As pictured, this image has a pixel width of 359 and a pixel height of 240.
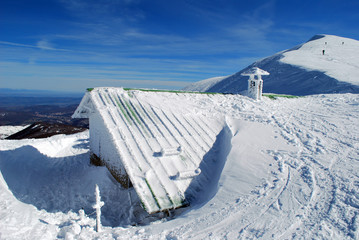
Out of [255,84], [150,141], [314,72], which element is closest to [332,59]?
[314,72]

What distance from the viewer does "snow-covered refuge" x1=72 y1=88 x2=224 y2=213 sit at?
6.08m

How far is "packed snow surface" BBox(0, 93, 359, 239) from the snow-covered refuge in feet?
1.86

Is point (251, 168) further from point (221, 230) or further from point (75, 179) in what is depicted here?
point (75, 179)

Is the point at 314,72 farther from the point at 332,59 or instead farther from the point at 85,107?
the point at 85,107

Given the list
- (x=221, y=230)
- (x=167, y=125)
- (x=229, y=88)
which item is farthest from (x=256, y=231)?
(x=229, y=88)

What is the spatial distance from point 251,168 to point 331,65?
45.0 meters

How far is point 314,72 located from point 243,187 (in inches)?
1677

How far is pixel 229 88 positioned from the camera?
56.8 metres

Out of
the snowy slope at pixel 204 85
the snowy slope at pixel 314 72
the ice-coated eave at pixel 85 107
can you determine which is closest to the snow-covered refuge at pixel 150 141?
the ice-coated eave at pixel 85 107

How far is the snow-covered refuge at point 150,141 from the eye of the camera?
6082mm

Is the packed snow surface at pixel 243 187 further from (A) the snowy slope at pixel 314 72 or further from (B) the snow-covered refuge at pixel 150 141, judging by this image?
(A) the snowy slope at pixel 314 72

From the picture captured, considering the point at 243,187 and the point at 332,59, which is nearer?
the point at 243,187

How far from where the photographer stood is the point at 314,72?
40750 mm

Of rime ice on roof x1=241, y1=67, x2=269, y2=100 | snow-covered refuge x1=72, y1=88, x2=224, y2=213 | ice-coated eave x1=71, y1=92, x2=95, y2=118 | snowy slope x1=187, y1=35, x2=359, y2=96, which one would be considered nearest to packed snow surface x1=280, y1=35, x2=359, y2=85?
snowy slope x1=187, y1=35, x2=359, y2=96
